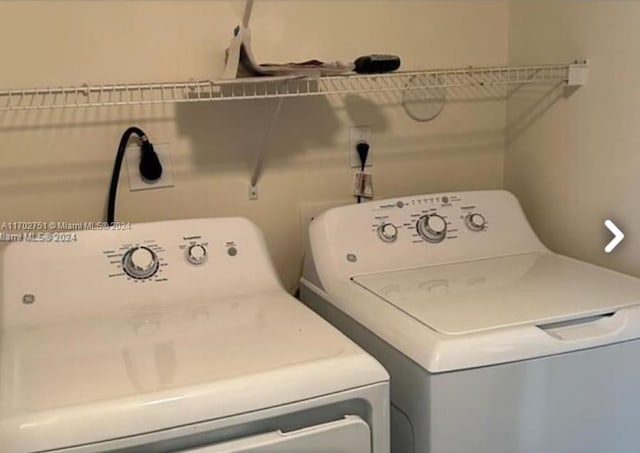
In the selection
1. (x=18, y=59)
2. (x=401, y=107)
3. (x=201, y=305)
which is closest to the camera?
(x=201, y=305)

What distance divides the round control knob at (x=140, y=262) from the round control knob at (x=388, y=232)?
56 centimetres

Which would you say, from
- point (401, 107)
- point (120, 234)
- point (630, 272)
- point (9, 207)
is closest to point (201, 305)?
point (120, 234)

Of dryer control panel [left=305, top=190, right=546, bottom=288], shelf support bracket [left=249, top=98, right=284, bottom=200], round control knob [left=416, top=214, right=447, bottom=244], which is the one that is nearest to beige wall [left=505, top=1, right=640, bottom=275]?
dryer control panel [left=305, top=190, right=546, bottom=288]

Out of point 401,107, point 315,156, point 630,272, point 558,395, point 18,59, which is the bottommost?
point 558,395

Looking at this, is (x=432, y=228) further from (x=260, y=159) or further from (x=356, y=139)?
(x=260, y=159)

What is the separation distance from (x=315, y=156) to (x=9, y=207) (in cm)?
80

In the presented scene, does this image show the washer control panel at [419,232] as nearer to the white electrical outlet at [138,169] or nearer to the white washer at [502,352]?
the white washer at [502,352]

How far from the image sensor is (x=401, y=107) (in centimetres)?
192

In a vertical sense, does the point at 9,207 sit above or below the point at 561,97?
below

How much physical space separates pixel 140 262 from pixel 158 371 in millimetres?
463

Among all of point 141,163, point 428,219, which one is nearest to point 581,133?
point 428,219

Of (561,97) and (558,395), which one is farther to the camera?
(561,97)

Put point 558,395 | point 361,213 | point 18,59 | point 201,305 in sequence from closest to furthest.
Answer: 1. point 558,395
2. point 201,305
3. point 18,59
4. point 361,213

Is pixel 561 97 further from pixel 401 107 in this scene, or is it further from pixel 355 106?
pixel 355 106
